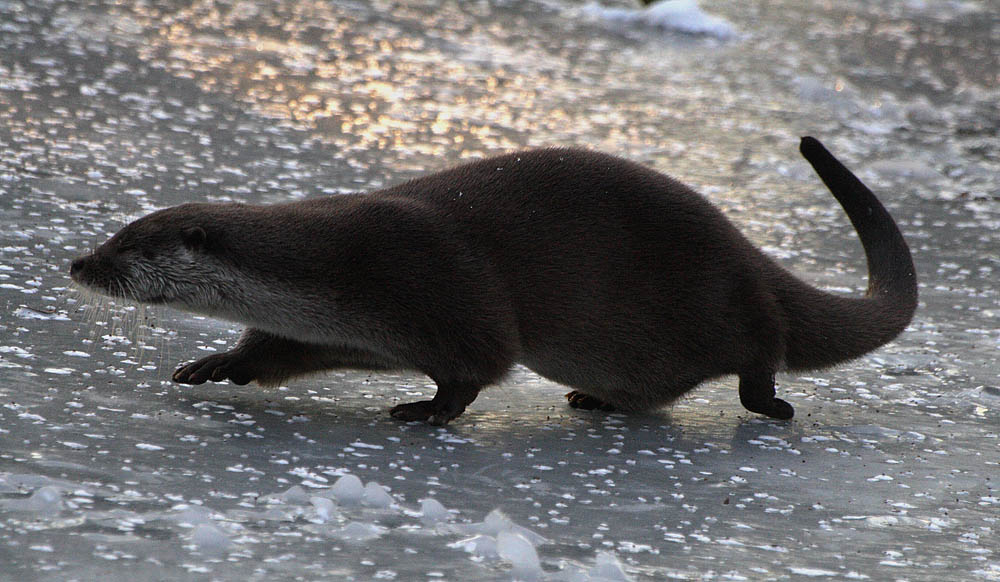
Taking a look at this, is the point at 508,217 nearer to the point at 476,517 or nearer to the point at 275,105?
the point at 476,517

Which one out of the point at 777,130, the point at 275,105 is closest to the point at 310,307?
the point at 275,105

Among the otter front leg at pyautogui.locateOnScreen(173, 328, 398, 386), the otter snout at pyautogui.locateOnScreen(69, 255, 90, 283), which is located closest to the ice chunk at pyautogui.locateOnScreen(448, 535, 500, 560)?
the otter front leg at pyautogui.locateOnScreen(173, 328, 398, 386)

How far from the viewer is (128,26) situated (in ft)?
23.0

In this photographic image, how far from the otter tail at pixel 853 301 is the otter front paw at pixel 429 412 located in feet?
2.94

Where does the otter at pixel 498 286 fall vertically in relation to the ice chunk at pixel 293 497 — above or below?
above

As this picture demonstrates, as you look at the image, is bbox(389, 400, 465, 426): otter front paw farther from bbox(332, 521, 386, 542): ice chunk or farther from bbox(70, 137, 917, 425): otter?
bbox(332, 521, 386, 542): ice chunk

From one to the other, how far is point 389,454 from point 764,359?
1.01 metres

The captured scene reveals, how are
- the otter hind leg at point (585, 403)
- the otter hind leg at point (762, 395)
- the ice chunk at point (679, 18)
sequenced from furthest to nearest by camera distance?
1. the ice chunk at point (679, 18)
2. the otter hind leg at point (585, 403)
3. the otter hind leg at point (762, 395)

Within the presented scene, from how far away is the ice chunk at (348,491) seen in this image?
2379 mm

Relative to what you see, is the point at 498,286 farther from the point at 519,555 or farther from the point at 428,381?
the point at 519,555

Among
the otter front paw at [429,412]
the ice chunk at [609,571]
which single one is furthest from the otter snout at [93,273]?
the ice chunk at [609,571]

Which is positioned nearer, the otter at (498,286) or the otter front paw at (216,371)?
the otter at (498,286)

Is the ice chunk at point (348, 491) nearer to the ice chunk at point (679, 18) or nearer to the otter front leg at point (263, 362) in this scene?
the otter front leg at point (263, 362)

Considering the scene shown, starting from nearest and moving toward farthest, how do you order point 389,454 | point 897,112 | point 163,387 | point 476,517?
point 476,517, point 389,454, point 163,387, point 897,112
